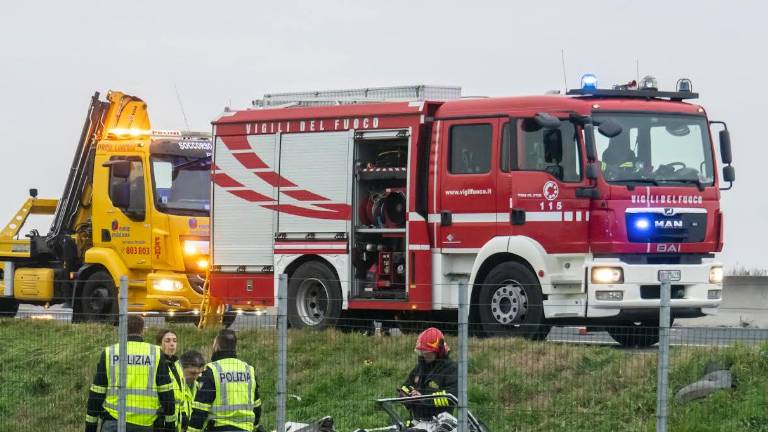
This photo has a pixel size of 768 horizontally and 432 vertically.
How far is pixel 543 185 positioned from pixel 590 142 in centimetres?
74

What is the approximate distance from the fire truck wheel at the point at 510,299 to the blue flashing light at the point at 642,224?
129cm

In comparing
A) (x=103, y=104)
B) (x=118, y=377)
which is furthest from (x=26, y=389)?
(x=103, y=104)

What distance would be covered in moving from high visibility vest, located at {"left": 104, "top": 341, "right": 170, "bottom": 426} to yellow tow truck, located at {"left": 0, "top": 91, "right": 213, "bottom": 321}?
1030 cm

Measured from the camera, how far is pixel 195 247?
2355cm

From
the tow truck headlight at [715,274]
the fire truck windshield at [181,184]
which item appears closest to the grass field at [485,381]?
the tow truck headlight at [715,274]

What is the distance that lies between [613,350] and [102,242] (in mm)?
11481

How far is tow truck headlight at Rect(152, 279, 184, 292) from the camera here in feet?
76.2

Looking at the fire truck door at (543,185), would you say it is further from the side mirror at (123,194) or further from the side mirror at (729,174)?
the side mirror at (123,194)

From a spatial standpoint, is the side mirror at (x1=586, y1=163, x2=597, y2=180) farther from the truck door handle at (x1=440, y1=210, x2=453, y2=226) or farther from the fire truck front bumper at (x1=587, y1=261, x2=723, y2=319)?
the truck door handle at (x1=440, y1=210, x2=453, y2=226)

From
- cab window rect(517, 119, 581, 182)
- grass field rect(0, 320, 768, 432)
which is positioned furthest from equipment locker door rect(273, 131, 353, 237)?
cab window rect(517, 119, 581, 182)

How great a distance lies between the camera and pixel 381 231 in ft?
63.7

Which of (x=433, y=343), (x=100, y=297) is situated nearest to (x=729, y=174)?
(x=433, y=343)

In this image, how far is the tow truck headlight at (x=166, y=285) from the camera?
76.2 ft

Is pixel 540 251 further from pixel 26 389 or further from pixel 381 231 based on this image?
pixel 26 389
